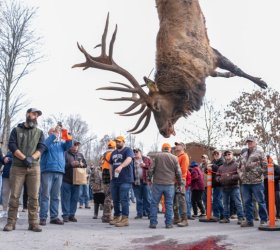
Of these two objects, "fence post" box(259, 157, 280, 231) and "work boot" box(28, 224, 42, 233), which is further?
"fence post" box(259, 157, 280, 231)

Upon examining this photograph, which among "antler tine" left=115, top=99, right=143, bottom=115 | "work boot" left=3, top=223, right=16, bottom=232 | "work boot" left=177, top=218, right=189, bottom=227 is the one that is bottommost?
"work boot" left=177, top=218, right=189, bottom=227

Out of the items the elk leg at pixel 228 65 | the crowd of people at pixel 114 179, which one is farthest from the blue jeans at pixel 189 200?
the elk leg at pixel 228 65

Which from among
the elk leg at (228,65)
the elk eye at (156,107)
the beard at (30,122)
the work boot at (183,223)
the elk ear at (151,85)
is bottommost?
the work boot at (183,223)

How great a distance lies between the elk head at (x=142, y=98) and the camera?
9070mm

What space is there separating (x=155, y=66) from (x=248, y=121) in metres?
27.2

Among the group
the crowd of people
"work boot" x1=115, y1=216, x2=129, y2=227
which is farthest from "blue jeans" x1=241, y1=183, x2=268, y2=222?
"work boot" x1=115, y1=216, x2=129, y2=227

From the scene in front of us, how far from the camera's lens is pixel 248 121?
115 feet

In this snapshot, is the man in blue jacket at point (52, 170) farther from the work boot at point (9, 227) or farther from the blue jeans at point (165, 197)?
the blue jeans at point (165, 197)

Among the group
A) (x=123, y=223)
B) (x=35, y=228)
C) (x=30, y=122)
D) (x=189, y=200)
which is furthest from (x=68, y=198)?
(x=189, y=200)

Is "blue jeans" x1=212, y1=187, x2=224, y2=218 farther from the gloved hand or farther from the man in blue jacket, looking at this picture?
the gloved hand

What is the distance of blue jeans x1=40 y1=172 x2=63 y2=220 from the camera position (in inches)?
378

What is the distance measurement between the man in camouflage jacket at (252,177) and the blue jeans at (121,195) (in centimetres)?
268

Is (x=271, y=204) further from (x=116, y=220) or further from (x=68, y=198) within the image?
(x=68, y=198)

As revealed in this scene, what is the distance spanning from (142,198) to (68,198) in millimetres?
2749
